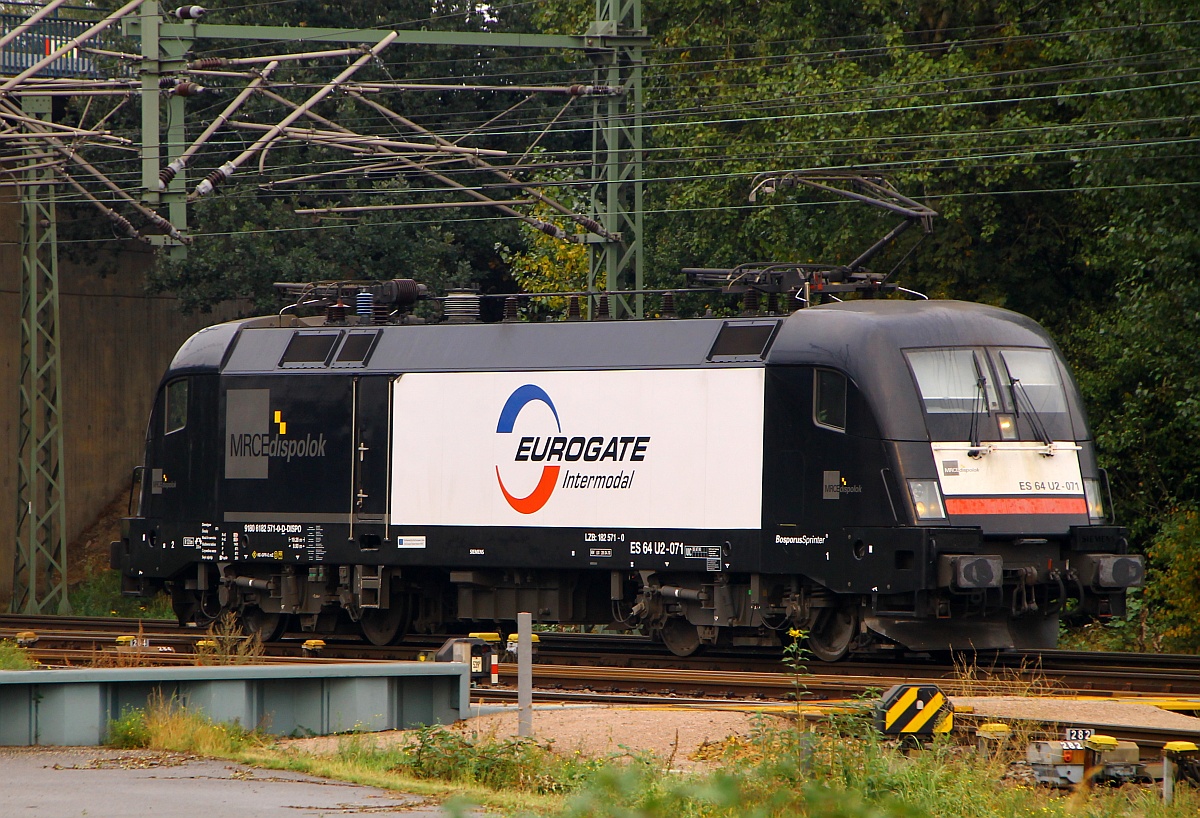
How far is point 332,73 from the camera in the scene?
112 ft

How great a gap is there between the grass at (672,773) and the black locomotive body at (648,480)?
4996mm

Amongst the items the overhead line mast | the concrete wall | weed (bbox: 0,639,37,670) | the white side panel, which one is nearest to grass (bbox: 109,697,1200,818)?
weed (bbox: 0,639,37,670)

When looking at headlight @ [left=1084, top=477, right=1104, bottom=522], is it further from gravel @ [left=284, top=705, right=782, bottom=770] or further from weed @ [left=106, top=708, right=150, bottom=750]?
weed @ [left=106, top=708, right=150, bottom=750]

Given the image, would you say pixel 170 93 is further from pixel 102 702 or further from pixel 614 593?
pixel 102 702

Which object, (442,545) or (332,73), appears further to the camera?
(332,73)

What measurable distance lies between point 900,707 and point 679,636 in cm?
A: 712

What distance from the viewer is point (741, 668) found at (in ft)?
58.0

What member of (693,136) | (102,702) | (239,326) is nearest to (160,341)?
(693,136)

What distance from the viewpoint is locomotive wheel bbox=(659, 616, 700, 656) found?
59.9ft

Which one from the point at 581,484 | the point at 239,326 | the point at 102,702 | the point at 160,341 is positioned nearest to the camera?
the point at 102,702

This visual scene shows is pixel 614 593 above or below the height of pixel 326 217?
below

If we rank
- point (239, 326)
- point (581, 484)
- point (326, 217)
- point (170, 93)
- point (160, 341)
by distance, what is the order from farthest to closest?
point (160, 341) → point (326, 217) → point (239, 326) → point (170, 93) → point (581, 484)

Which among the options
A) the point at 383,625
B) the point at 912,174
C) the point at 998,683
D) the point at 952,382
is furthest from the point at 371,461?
the point at 912,174

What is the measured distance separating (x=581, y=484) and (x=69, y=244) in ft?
64.5
